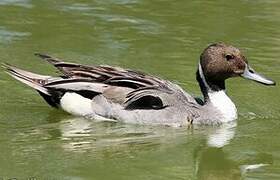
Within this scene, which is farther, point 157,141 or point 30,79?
point 30,79

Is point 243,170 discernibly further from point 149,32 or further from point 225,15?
point 225,15

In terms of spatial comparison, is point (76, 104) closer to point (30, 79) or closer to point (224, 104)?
point (30, 79)

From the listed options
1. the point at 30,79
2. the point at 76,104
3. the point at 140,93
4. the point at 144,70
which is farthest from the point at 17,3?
the point at 140,93

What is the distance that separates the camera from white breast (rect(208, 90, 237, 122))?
36.1ft

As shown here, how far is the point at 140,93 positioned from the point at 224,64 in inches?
39.9

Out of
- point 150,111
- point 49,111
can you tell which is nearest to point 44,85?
point 49,111

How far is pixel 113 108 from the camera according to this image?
10766 millimetres

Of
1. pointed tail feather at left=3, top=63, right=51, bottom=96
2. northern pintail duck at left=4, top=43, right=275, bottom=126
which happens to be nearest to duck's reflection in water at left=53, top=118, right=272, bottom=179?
northern pintail duck at left=4, top=43, right=275, bottom=126

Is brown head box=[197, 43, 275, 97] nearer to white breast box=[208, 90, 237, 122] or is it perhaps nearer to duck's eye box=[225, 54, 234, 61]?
duck's eye box=[225, 54, 234, 61]

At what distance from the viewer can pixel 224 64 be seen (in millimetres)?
10984

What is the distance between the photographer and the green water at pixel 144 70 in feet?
30.7

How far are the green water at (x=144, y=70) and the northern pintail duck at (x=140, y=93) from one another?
140 mm

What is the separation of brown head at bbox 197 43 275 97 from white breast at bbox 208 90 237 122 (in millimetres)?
197

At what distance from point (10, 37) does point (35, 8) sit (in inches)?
72.2
